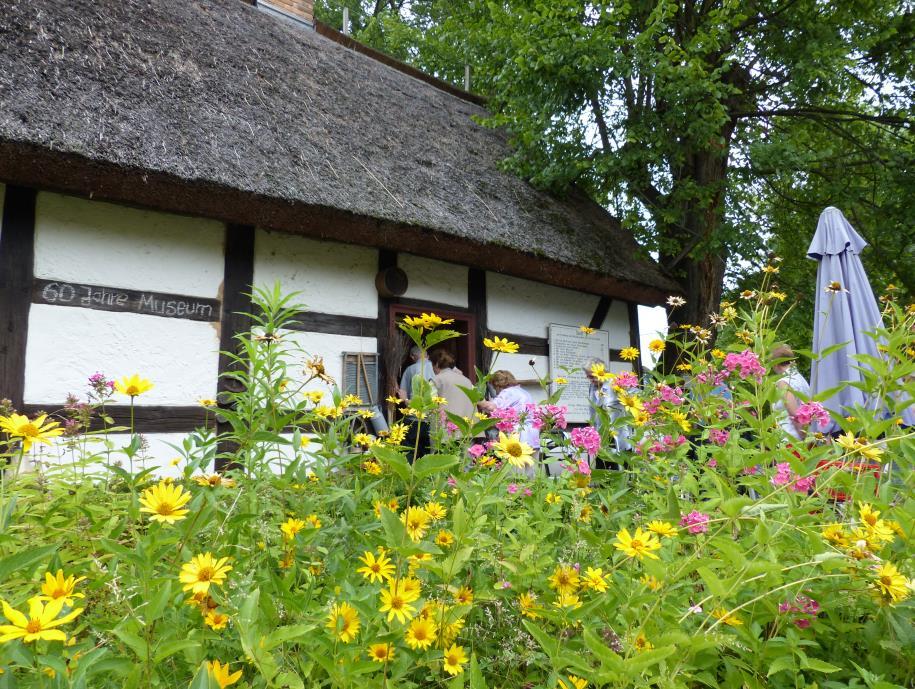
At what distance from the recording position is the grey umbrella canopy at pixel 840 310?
2.90 metres

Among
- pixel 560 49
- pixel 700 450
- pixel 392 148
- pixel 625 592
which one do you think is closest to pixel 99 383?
pixel 625 592

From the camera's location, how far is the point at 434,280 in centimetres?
463

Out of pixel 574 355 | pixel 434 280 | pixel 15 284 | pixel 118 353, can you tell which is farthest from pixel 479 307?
pixel 15 284

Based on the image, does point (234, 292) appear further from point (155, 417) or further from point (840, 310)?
point (840, 310)

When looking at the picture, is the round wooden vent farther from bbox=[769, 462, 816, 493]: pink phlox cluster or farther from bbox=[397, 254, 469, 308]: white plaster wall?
bbox=[769, 462, 816, 493]: pink phlox cluster

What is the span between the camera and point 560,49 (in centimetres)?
534

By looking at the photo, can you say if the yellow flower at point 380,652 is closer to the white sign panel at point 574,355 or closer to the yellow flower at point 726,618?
the yellow flower at point 726,618

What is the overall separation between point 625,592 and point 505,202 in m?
4.63

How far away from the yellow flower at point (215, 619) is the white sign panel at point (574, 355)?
476 cm

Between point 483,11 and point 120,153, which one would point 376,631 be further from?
point 483,11

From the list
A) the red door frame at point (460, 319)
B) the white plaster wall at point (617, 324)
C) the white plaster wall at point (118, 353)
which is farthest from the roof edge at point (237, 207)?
the white plaster wall at point (617, 324)

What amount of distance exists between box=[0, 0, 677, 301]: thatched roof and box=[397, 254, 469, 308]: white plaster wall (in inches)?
10.1

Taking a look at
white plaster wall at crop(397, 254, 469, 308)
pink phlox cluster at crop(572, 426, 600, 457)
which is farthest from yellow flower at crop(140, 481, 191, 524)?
white plaster wall at crop(397, 254, 469, 308)

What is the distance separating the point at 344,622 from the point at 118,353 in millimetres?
2917
